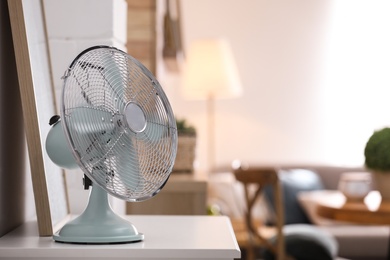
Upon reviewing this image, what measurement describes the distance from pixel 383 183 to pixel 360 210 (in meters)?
0.21

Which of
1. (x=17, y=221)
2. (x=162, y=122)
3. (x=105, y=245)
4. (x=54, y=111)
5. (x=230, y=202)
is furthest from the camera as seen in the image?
(x=230, y=202)

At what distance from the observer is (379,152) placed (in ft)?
10.2

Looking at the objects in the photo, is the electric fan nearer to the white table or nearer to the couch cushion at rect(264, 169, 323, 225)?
the white table

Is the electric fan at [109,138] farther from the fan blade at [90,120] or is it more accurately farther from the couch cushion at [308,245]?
the couch cushion at [308,245]

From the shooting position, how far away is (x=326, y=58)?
6293 millimetres

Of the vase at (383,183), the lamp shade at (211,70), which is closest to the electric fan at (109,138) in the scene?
the vase at (383,183)

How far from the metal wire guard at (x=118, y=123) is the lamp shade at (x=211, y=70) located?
404cm

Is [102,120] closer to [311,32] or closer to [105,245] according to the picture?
[105,245]

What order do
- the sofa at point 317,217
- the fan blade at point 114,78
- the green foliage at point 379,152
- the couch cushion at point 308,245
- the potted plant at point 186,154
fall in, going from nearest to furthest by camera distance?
the fan blade at point 114,78 → the potted plant at point 186,154 → the green foliage at point 379,152 → the couch cushion at point 308,245 → the sofa at point 317,217

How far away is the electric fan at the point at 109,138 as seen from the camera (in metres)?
1.17

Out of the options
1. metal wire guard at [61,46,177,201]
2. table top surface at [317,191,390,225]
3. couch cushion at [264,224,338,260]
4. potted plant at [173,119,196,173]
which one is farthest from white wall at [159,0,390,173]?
metal wire guard at [61,46,177,201]

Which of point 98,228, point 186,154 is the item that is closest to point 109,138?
point 98,228

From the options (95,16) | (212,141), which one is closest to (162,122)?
(95,16)

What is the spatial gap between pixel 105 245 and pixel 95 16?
2.35ft
